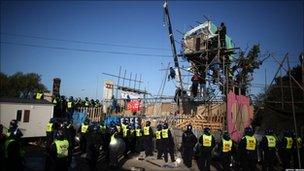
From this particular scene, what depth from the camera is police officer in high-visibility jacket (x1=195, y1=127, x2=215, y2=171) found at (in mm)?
15154

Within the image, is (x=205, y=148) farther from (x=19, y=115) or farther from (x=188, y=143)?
(x=19, y=115)

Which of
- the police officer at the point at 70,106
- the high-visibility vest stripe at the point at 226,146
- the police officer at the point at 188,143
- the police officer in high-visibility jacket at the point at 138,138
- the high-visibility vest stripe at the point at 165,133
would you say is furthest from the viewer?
the police officer at the point at 70,106

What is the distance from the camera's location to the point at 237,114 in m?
19.8

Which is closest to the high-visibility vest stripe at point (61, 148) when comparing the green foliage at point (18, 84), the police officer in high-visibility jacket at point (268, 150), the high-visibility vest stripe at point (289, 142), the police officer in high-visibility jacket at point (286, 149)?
the police officer in high-visibility jacket at point (268, 150)

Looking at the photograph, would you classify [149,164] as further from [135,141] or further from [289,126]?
[289,126]

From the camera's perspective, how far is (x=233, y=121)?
19188 mm

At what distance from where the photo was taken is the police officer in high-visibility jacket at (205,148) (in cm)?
1515

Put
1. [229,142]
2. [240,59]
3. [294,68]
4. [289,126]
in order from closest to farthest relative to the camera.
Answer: [229,142]
[289,126]
[240,59]
[294,68]

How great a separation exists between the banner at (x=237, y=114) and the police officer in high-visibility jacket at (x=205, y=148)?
3.60 metres

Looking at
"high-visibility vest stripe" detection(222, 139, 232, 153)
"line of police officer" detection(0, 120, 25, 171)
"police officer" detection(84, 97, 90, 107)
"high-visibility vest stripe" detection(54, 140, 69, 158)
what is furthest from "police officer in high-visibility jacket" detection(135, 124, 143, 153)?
"line of police officer" detection(0, 120, 25, 171)

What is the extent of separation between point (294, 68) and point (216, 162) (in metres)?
23.2

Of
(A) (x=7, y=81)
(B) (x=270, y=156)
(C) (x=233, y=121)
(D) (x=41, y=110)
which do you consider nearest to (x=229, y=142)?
(B) (x=270, y=156)

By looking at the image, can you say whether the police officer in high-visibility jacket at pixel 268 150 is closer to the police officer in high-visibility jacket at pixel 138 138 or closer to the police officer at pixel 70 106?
the police officer in high-visibility jacket at pixel 138 138

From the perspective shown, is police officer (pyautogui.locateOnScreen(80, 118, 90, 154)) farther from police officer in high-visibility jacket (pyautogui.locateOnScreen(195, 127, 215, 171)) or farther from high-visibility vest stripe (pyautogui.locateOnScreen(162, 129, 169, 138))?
police officer in high-visibility jacket (pyautogui.locateOnScreen(195, 127, 215, 171))
